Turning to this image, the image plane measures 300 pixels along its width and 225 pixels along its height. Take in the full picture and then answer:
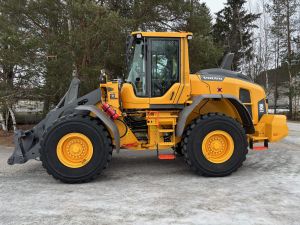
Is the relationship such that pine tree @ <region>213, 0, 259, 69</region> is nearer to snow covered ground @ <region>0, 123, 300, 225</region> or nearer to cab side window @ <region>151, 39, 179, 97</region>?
snow covered ground @ <region>0, 123, 300, 225</region>

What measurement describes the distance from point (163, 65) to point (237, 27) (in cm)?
2820

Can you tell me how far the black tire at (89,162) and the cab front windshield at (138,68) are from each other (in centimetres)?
112

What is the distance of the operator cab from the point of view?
22.5ft

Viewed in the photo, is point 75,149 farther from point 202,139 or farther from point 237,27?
point 237,27

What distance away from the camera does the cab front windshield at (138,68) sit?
6.92 m

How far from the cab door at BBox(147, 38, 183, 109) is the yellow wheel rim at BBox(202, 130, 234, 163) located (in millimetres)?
932

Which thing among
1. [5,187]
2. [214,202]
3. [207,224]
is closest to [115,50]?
[5,187]

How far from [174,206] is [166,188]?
979mm

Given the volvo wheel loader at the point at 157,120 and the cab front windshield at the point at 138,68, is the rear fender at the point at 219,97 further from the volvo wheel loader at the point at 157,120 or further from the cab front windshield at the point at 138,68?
the cab front windshield at the point at 138,68

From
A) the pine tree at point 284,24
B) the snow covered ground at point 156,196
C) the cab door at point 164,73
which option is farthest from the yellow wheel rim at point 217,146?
the pine tree at point 284,24

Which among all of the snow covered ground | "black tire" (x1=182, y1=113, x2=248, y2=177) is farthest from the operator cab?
the snow covered ground

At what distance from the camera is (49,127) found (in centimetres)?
644

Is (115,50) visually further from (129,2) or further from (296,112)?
(296,112)

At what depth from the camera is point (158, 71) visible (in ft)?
22.7
